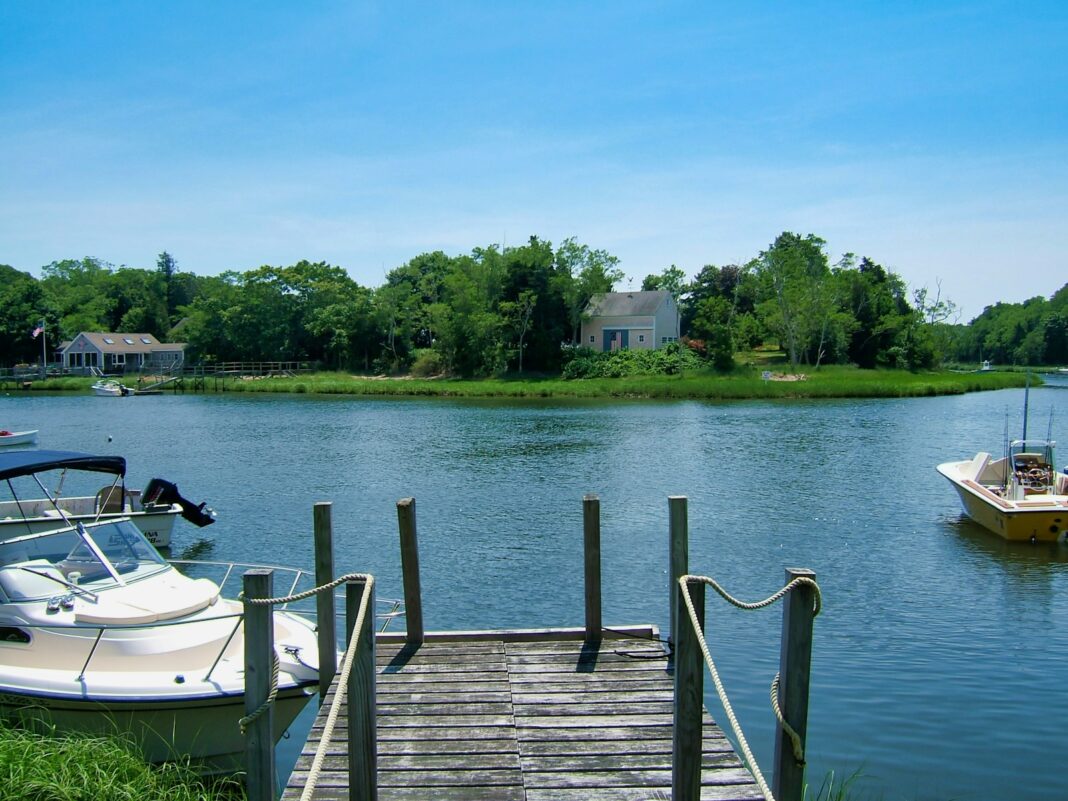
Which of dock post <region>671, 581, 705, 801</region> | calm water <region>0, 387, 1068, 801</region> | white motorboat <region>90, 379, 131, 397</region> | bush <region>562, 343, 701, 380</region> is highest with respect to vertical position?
bush <region>562, 343, 701, 380</region>

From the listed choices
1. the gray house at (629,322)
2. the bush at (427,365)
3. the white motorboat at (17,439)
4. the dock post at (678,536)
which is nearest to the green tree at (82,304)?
the bush at (427,365)

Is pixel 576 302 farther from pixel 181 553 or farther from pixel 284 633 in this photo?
pixel 284 633

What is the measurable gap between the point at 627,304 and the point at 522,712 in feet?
285

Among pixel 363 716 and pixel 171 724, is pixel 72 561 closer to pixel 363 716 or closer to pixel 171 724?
pixel 171 724

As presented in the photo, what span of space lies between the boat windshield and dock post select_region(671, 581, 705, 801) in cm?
754

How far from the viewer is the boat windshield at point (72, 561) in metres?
10.0

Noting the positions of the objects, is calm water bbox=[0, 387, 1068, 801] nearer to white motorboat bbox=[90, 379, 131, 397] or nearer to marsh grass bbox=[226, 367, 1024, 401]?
marsh grass bbox=[226, 367, 1024, 401]

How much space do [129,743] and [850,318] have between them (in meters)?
90.7

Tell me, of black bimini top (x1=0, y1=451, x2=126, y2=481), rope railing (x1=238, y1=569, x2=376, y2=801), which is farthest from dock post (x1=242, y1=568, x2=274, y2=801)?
black bimini top (x1=0, y1=451, x2=126, y2=481)

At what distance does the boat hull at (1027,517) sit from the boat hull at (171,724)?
57.1 ft

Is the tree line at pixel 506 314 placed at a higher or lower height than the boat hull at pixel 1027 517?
higher

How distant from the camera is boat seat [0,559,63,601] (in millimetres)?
9891

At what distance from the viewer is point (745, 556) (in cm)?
1952

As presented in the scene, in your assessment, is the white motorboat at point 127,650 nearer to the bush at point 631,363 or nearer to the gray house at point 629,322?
the bush at point 631,363
